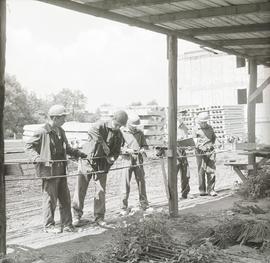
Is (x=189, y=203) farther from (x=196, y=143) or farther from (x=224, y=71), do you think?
(x=224, y=71)

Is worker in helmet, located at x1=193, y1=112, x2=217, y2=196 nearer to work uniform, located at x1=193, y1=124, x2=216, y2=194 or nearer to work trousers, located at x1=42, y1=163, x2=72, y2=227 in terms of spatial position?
work uniform, located at x1=193, y1=124, x2=216, y2=194

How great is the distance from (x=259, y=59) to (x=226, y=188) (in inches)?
144

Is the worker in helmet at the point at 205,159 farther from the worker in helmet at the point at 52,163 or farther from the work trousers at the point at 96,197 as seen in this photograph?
the worker in helmet at the point at 52,163

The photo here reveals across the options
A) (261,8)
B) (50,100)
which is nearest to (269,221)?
(261,8)

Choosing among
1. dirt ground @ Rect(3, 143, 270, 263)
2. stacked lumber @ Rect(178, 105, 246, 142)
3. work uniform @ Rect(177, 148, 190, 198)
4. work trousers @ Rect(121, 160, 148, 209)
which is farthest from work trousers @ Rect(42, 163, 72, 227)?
stacked lumber @ Rect(178, 105, 246, 142)

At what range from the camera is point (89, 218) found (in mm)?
8289

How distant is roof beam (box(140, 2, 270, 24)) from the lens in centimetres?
636

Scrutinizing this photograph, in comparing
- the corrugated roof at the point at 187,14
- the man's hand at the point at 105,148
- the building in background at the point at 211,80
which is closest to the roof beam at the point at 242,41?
the corrugated roof at the point at 187,14

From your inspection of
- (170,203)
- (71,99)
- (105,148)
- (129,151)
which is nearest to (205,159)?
(129,151)

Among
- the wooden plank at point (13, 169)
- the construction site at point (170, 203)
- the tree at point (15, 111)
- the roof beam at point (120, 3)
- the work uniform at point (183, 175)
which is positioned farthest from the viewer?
the tree at point (15, 111)

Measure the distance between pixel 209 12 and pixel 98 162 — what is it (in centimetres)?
320

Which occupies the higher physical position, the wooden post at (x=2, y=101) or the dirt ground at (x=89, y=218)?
the wooden post at (x=2, y=101)

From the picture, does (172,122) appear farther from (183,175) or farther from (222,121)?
(222,121)

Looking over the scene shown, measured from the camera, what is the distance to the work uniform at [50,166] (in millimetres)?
6965
